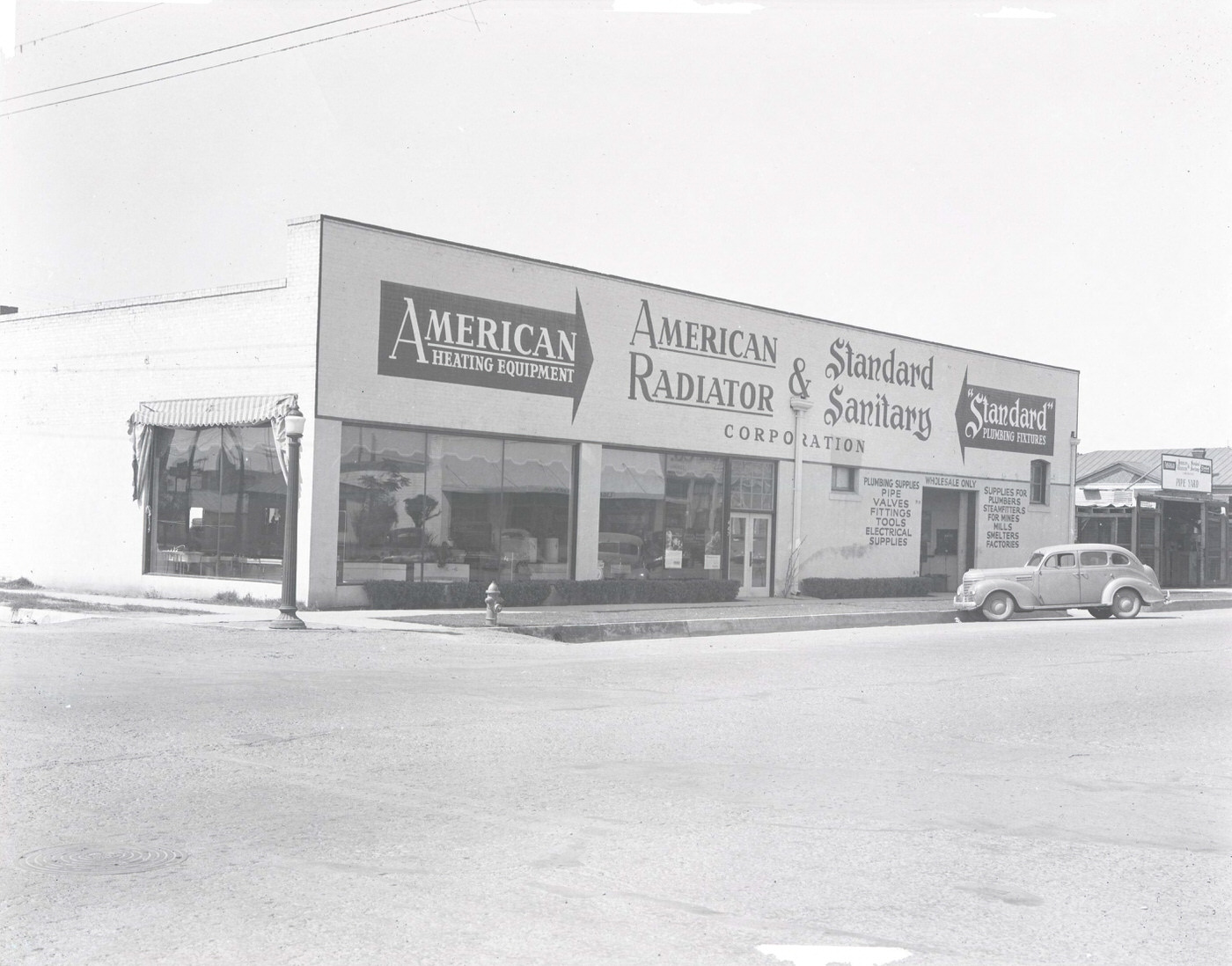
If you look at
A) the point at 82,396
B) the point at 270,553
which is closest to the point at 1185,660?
the point at 270,553

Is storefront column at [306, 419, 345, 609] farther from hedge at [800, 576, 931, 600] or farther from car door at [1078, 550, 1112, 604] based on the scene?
car door at [1078, 550, 1112, 604]

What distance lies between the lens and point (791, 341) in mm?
31562

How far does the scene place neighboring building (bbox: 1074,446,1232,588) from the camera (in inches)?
1586

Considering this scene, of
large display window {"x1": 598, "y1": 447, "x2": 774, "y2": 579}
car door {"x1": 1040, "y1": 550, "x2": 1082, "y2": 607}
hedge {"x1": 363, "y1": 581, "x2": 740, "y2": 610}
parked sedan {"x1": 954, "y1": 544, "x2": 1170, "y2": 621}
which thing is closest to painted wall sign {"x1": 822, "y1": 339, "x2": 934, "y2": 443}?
large display window {"x1": 598, "y1": 447, "x2": 774, "y2": 579}

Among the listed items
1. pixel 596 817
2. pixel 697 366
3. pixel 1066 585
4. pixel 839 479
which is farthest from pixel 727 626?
pixel 596 817

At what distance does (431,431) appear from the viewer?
23.8 metres

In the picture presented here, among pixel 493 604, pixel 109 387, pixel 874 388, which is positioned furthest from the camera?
pixel 874 388

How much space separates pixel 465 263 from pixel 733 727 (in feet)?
50.7

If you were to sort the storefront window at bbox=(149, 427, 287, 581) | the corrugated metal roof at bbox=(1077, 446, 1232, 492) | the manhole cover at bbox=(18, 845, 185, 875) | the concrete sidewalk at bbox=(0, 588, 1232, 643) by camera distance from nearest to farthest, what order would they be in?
the manhole cover at bbox=(18, 845, 185, 875), the concrete sidewalk at bbox=(0, 588, 1232, 643), the storefront window at bbox=(149, 427, 287, 581), the corrugated metal roof at bbox=(1077, 446, 1232, 492)

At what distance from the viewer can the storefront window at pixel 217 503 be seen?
22.9 metres

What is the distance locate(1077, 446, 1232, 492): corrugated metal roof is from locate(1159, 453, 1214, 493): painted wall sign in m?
0.77

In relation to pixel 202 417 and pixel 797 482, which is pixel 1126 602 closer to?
pixel 797 482

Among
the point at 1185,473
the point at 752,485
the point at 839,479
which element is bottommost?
the point at 752,485

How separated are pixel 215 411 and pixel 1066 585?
17.6 m
